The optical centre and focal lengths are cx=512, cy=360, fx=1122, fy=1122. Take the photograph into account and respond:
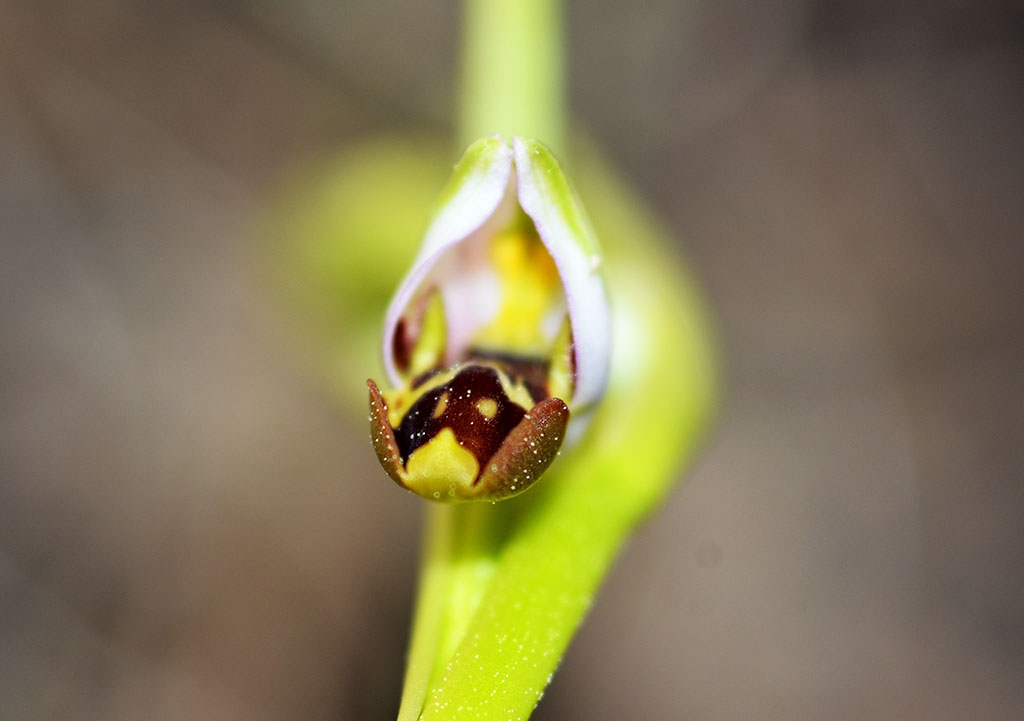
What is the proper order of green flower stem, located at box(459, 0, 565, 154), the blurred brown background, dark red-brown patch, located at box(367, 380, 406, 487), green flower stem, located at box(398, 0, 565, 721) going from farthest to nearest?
the blurred brown background
green flower stem, located at box(459, 0, 565, 154)
green flower stem, located at box(398, 0, 565, 721)
dark red-brown patch, located at box(367, 380, 406, 487)

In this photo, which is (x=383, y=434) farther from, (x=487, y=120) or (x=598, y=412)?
(x=487, y=120)

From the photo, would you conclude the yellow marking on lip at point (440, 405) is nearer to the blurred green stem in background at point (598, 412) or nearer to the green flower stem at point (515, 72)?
the blurred green stem in background at point (598, 412)

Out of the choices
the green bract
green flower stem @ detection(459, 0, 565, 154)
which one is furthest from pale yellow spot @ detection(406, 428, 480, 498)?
green flower stem @ detection(459, 0, 565, 154)

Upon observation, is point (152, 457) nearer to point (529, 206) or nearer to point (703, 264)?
point (703, 264)

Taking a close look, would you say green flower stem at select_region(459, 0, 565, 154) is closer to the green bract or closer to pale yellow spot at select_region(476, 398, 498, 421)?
the green bract

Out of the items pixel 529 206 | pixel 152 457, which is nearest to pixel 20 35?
pixel 152 457

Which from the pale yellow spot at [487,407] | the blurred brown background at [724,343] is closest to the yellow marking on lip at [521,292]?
the pale yellow spot at [487,407]

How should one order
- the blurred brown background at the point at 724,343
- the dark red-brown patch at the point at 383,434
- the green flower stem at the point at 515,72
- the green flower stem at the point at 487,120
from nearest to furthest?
the dark red-brown patch at the point at 383,434, the green flower stem at the point at 487,120, the green flower stem at the point at 515,72, the blurred brown background at the point at 724,343

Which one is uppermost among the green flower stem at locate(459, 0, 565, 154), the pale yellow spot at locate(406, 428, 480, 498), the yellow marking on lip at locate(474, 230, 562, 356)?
the green flower stem at locate(459, 0, 565, 154)
